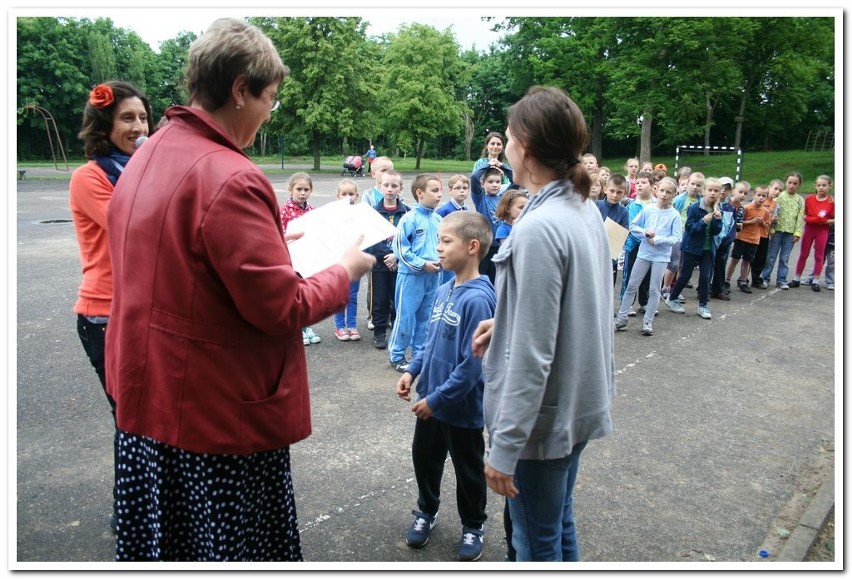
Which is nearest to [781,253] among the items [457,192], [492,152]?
[492,152]

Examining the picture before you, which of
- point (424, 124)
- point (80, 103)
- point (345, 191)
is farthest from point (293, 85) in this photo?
point (345, 191)

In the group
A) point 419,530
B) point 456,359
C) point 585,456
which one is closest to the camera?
point 456,359

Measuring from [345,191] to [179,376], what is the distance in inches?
204

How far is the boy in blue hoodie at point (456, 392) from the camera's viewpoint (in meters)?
2.89

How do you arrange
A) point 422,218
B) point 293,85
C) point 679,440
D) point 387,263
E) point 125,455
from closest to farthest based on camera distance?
point 125,455 < point 679,440 < point 422,218 < point 387,263 < point 293,85

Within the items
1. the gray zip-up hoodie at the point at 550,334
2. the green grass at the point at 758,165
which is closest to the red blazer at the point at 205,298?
the gray zip-up hoodie at the point at 550,334

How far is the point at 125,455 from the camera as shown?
2.01 m

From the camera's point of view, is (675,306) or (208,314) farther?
(675,306)

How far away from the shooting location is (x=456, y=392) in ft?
9.29

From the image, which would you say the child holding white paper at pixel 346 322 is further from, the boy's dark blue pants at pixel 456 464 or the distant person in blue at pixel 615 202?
the boy's dark blue pants at pixel 456 464

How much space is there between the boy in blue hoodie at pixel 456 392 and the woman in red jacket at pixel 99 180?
1.39 metres

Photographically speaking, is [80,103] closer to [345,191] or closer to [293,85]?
[293,85]

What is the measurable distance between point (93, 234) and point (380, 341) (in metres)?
3.92

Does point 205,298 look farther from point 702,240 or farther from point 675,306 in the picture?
point 702,240
